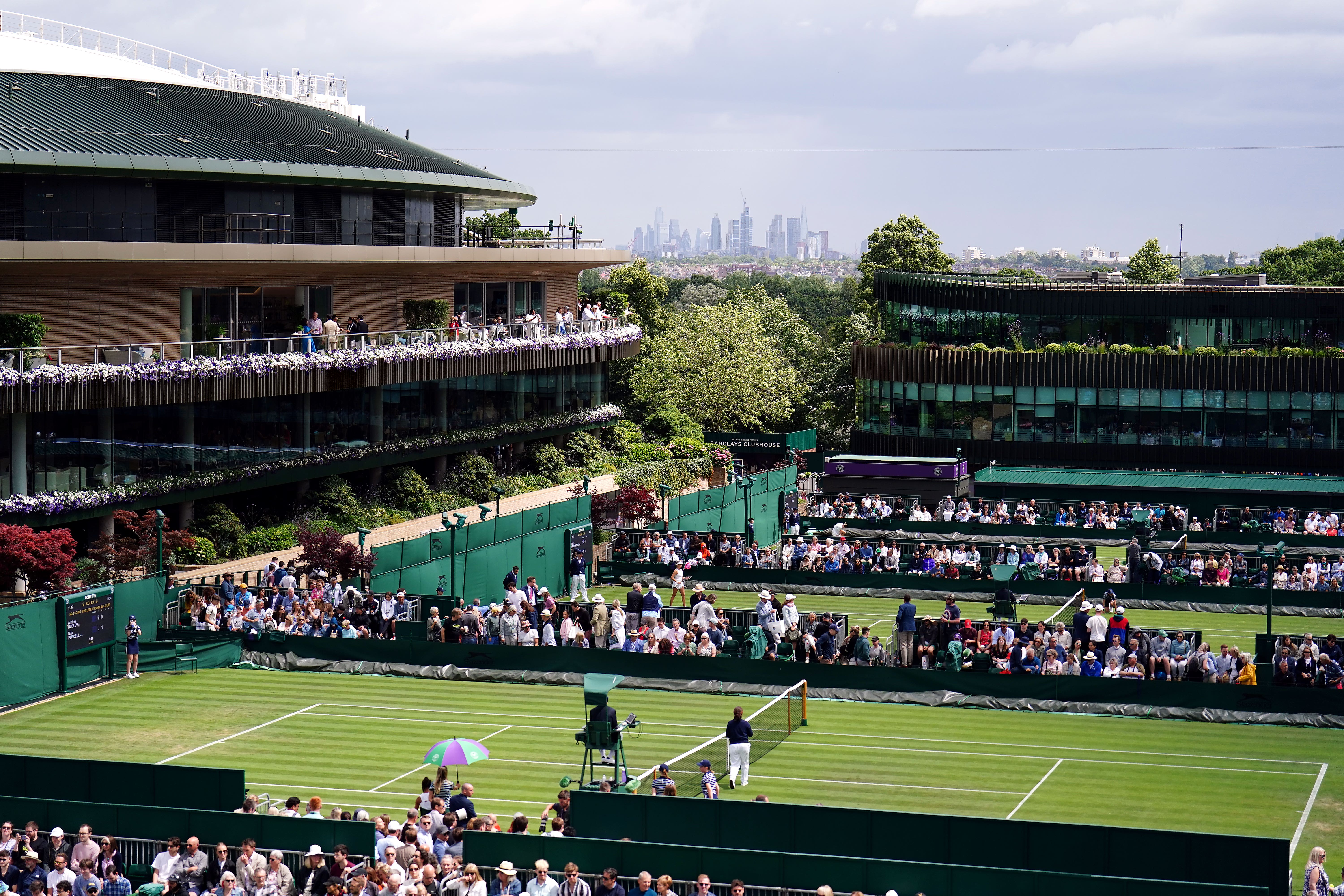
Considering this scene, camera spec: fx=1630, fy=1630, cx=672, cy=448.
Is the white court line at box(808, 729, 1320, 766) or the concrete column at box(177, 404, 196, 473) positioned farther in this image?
the concrete column at box(177, 404, 196, 473)

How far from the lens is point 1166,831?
20500 millimetres

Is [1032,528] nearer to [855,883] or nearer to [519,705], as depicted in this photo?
[519,705]

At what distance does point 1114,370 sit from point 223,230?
135 feet

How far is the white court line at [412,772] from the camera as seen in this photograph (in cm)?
2819

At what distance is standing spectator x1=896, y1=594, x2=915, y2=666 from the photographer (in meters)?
36.1

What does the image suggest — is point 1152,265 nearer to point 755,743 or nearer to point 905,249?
point 905,249

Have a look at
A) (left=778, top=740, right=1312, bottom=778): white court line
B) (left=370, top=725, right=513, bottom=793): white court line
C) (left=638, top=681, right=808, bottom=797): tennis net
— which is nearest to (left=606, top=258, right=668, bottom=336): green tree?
(left=638, top=681, right=808, bottom=797): tennis net

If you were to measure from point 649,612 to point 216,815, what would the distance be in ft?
57.2

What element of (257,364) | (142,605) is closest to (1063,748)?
(142,605)

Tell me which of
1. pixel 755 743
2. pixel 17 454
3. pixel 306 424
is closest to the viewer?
pixel 755 743

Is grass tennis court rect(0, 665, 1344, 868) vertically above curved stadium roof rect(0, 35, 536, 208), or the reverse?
curved stadium roof rect(0, 35, 536, 208)

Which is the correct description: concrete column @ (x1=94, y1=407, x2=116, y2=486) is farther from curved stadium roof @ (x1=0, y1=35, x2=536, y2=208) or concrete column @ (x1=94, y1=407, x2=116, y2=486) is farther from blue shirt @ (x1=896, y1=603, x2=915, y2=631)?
blue shirt @ (x1=896, y1=603, x2=915, y2=631)

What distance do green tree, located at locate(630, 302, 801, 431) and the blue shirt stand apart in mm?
55498

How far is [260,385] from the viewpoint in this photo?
172 ft
